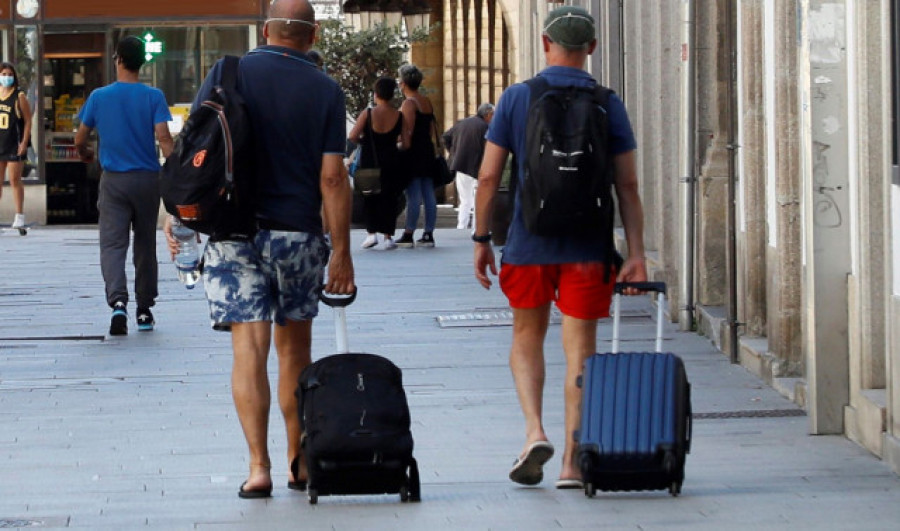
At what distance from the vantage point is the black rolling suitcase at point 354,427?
7125 mm

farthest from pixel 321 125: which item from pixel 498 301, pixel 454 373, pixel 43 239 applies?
pixel 43 239

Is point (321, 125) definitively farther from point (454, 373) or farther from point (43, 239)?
point (43, 239)

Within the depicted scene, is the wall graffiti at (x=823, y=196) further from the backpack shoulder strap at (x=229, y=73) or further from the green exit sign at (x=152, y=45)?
the green exit sign at (x=152, y=45)

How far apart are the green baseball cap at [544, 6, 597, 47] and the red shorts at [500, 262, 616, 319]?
2.53 ft

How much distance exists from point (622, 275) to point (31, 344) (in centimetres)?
661

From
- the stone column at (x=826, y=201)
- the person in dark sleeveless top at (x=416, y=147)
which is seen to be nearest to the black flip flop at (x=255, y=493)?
the stone column at (x=826, y=201)

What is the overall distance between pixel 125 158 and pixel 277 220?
19.9ft

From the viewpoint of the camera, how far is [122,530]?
6973mm

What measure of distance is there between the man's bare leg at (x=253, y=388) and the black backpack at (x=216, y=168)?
34cm

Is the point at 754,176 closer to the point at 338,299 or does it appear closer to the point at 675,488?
the point at 675,488

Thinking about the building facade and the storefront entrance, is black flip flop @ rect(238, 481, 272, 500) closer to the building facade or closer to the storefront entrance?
the building facade

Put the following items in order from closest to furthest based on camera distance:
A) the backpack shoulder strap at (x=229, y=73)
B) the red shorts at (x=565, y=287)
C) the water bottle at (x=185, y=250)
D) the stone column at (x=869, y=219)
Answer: the backpack shoulder strap at (x=229, y=73) → the red shorts at (x=565, y=287) → the stone column at (x=869, y=219) → the water bottle at (x=185, y=250)

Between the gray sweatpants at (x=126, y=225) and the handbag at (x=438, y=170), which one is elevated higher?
the handbag at (x=438, y=170)

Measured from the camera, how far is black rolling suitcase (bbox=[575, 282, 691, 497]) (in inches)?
284
